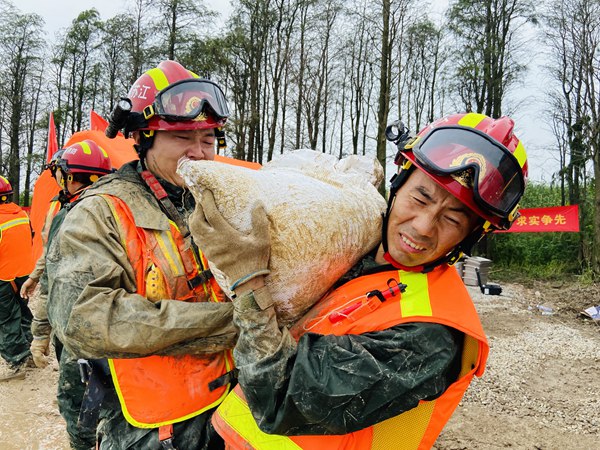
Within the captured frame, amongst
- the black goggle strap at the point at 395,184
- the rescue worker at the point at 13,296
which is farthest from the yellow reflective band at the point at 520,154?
the rescue worker at the point at 13,296

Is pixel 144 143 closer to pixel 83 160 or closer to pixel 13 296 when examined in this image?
pixel 83 160

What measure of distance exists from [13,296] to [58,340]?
10.7 ft

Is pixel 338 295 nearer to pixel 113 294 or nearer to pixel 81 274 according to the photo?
Answer: pixel 113 294

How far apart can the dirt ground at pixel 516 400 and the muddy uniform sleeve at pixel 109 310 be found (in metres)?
3.68

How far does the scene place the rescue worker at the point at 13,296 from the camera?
234 inches

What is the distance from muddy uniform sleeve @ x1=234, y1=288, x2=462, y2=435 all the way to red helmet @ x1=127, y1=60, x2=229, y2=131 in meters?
0.98

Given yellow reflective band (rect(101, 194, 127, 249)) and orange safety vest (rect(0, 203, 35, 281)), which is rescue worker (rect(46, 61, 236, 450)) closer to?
yellow reflective band (rect(101, 194, 127, 249))

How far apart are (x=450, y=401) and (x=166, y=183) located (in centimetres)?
149

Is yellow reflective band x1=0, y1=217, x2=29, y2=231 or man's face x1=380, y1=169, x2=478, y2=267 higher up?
man's face x1=380, y1=169, x2=478, y2=267

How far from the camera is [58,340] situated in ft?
11.7

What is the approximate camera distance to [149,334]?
145 centimetres

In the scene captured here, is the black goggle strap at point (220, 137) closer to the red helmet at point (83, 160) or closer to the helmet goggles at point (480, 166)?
the helmet goggles at point (480, 166)

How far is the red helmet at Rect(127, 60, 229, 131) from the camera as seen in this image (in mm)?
1918

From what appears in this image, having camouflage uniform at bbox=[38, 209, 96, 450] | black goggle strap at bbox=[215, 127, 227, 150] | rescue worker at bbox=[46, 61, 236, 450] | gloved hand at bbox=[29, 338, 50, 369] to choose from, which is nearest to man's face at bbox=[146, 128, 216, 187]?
rescue worker at bbox=[46, 61, 236, 450]
